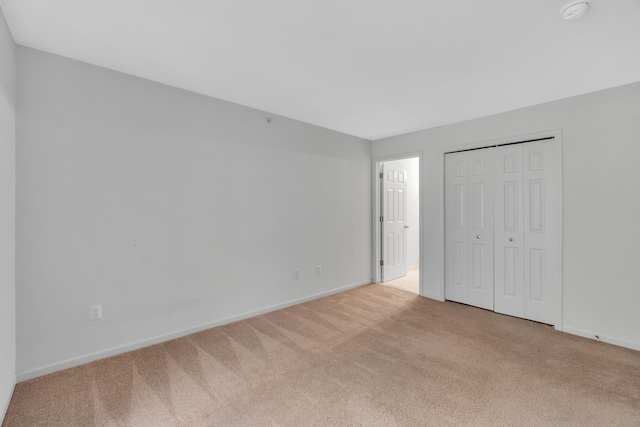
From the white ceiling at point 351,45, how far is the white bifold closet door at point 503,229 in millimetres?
775

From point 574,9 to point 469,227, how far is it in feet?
8.22

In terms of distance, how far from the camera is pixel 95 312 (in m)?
2.29

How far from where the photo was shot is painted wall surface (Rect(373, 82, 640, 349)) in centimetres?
254

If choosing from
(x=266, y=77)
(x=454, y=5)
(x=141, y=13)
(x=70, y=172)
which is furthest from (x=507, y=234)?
(x=70, y=172)

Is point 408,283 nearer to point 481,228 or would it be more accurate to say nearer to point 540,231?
point 481,228

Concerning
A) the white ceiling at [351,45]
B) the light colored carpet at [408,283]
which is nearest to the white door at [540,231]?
the white ceiling at [351,45]

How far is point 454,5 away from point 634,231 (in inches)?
103

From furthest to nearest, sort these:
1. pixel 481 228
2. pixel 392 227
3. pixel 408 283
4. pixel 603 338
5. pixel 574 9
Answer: pixel 392 227 → pixel 408 283 → pixel 481 228 → pixel 603 338 → pixel 574 9

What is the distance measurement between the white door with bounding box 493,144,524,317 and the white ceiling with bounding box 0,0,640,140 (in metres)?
0.70

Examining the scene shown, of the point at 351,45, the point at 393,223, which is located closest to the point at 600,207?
the point at 393,223

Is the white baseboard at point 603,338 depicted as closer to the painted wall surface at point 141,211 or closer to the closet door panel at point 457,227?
the closet door panel at point 457,227

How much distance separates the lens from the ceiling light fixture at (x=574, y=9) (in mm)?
1550

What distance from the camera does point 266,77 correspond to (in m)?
2.47

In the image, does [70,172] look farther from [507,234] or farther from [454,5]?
[507,234]
